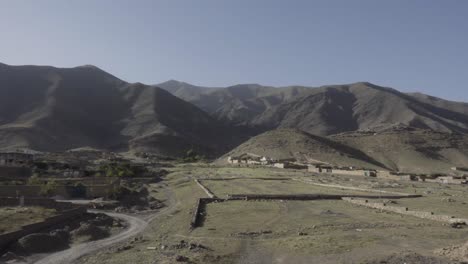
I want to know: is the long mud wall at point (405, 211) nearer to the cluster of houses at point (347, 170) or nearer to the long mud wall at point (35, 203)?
the long mud wall at point (35, 203)

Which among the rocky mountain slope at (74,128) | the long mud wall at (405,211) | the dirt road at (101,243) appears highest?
the rocky mountain slope at (74,128)

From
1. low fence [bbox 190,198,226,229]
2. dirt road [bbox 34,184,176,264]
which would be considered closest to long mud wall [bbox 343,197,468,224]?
Result: low fence [bbox 190,198,226,229]

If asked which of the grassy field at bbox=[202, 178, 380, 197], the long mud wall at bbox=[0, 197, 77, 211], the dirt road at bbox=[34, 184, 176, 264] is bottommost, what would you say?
the dirt road at bbox=[34, 184, 176, 264]

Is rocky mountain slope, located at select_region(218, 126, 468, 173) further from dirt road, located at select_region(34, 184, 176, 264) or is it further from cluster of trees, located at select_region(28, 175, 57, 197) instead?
dirt road, located at select_region(34, 184, 176, 264)

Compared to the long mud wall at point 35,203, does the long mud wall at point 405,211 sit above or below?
above

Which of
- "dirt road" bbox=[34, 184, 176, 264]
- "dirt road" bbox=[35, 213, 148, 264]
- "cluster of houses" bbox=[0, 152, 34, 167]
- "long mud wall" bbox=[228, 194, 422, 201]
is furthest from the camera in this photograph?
"cluster of houses" bbox=[0, 152, 34, 167]

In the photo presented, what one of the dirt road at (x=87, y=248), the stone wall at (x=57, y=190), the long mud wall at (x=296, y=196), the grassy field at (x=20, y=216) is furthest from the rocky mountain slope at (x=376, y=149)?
the dirt road at (x=87, y=248)

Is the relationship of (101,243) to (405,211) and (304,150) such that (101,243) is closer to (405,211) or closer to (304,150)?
(405,211)

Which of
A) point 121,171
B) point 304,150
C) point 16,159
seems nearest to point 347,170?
point 304,150

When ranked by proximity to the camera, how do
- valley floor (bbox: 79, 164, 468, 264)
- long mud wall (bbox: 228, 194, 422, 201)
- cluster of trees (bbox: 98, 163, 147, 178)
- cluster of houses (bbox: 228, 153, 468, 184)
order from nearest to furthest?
1. valley floor (bbox: 79, 164, 468, 264)
2. long mud wall (bbox: 228, 194, 422, 201)
3. cluster of houses (bbox: 228, 153, 468, 184)
4. cluster of trees (bbox: 98, 163, 147, 178)
